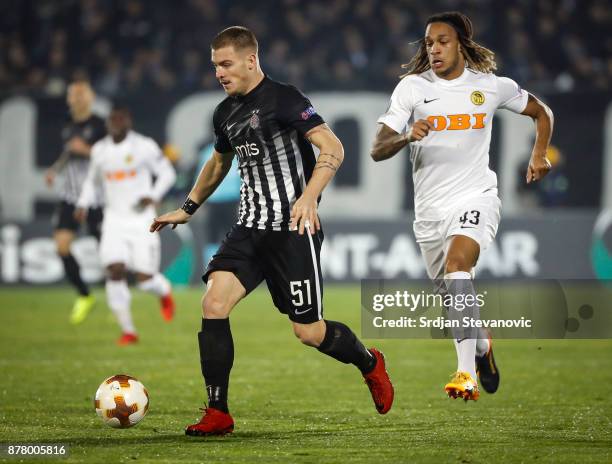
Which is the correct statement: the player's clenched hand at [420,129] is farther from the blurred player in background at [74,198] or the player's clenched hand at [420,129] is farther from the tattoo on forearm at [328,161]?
the blurred player in background at [74,198]

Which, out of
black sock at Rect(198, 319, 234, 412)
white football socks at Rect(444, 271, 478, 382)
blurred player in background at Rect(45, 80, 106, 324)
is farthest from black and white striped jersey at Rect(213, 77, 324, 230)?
blurred player in background at Rect(45, 80, 106, 324)

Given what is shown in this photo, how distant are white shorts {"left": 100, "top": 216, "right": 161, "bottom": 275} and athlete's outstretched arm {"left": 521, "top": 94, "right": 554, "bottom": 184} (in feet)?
19.1

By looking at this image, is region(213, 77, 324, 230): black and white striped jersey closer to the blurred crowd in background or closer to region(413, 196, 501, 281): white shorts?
region(413, 196, 501, 281): white shorts

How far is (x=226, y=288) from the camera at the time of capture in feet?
20.9

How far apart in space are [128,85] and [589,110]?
7.30m

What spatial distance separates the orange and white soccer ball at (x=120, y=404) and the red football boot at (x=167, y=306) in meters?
6.58

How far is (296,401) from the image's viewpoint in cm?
795

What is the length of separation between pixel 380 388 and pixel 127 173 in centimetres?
607

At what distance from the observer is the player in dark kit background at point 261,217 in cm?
634

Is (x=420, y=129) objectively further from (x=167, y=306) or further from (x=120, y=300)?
(x=167, y=306)

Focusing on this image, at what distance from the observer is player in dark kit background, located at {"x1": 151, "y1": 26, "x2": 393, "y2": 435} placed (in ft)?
20.8

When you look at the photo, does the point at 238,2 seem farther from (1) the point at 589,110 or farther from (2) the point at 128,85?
(1) the point at 589,110

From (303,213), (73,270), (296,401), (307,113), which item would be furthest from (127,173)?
(303,213)

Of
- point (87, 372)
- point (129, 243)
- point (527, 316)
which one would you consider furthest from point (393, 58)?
point (527, 316)
